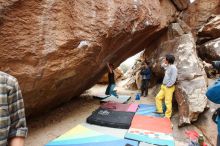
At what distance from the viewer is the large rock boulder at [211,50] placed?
9352mm

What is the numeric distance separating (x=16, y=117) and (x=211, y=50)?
988cm

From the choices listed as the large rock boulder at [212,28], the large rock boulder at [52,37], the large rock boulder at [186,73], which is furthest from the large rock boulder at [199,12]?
the large rock boulder at [52,37]

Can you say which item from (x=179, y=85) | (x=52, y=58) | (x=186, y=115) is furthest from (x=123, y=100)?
(x=52, y=58)

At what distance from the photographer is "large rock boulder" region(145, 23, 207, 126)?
5688mm

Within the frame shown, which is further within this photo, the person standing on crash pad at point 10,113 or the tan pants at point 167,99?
the tan pants at point 167,99

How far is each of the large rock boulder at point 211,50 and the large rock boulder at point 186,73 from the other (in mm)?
1536

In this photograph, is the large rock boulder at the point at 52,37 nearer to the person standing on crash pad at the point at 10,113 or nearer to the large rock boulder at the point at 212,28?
the person standing on crash pad at the point at 10,113

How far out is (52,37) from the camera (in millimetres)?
4047

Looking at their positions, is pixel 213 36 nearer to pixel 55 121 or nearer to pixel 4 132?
pixel 55 121

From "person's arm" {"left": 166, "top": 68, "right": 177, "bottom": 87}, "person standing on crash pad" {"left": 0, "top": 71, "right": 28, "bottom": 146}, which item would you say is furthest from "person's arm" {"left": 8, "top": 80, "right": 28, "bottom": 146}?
"person's arm" {"left": 166, "top": 68, "right": 177, "bottom": 87}

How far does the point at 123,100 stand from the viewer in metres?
8.65

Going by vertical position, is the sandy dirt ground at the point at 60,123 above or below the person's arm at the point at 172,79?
below

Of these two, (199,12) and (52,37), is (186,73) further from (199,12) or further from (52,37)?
(199,12)

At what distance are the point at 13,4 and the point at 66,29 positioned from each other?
1.11 meters
